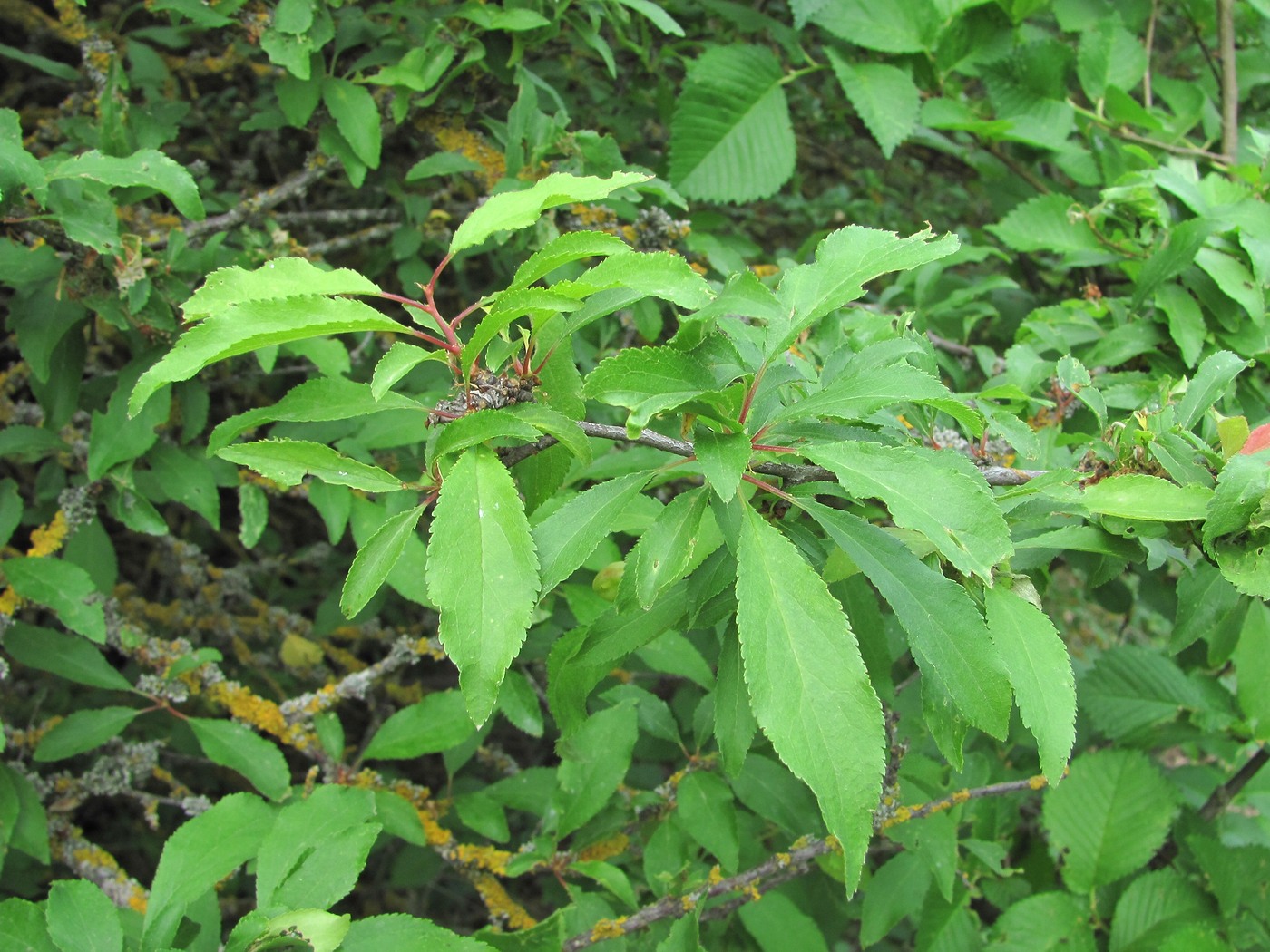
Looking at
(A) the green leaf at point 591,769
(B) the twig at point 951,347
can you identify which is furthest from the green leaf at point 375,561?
(B) the twig at point 951,347

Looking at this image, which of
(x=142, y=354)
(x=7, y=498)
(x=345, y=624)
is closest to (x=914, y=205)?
(x=345, y=624)

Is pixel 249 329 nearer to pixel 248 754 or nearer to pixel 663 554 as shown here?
pixel 663 554

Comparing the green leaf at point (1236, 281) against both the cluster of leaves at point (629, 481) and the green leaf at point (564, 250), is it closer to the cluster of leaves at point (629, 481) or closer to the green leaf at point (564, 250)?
the cluster of leaves at point (629, 481)

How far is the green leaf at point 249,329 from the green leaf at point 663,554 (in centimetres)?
29

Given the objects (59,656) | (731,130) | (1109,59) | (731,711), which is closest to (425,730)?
(59,656)

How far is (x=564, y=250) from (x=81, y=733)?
1.27m

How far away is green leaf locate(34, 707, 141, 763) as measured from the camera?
1509 millimetres

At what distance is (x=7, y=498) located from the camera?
1540 mm

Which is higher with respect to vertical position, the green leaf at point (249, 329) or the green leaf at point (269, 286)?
the green leaf at point (269, 286)

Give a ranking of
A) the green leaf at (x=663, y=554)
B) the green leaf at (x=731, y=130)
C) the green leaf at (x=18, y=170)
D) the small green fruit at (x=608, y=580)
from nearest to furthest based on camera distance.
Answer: the green leaf at (x=663, y=554), the small green fruit at (x=608, y=580), the green leaf at (x=18, y=170), the green leaf at (x=731, y=130)

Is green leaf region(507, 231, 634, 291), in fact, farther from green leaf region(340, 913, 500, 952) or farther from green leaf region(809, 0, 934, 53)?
green leaf region(809, 0, 934, 53)

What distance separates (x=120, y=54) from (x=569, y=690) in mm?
1822

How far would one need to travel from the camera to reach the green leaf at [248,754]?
145cm

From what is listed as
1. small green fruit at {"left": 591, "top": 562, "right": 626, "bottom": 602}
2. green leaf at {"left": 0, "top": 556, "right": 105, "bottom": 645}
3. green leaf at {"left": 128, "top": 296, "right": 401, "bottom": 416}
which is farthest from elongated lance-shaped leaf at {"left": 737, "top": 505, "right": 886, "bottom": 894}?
green leaf at {"left": 0, "top": 556, "right": 105, "bottom": 645}
